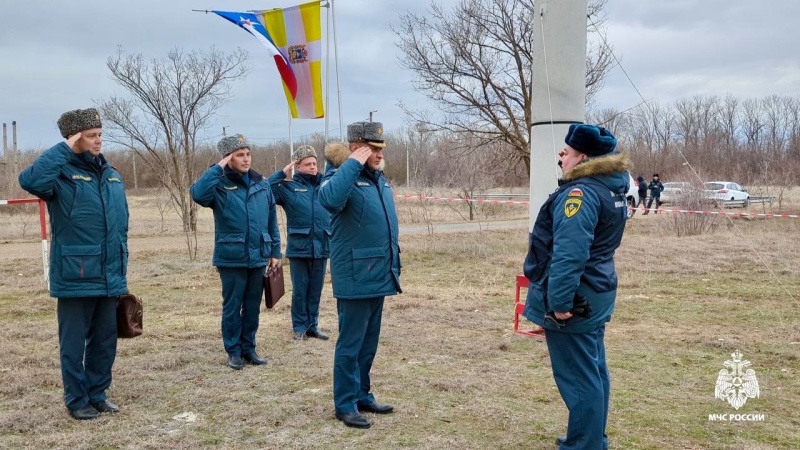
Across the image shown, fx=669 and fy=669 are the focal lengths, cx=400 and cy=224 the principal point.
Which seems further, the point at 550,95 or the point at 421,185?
the point at 421,185

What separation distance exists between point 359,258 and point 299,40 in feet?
19.7

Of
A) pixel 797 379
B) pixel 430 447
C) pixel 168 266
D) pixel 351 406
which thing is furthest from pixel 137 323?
pixel 168 266

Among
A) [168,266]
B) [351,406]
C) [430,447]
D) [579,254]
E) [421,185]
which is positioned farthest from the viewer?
[421,185]

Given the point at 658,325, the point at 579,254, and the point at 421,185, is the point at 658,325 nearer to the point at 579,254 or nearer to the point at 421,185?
the point at 579,254

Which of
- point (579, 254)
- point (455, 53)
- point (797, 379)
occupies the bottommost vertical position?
point (797, 379)

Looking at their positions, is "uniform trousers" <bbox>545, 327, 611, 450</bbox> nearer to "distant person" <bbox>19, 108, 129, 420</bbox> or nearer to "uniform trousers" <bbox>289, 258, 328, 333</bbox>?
"distant person" <bbox>19, 108, 129, 420</bbox>

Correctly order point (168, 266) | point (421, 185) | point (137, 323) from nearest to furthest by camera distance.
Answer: point (137, 323), point (168, 266), point (421, 185)

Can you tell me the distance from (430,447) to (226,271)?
8.00ft

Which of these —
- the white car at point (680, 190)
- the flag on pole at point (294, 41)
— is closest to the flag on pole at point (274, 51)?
the flag on pole at point (294, 41)

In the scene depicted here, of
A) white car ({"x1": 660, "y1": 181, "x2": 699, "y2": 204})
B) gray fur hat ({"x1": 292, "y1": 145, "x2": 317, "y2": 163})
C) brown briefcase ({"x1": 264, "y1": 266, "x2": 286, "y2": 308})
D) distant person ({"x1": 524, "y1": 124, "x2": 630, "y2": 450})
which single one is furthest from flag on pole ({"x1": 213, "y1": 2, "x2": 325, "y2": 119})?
white car ({"x1": 660, "y1": 181, "x2": 699, "y2": 204})

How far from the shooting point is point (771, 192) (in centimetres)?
2591

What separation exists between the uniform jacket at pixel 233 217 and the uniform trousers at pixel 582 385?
2780 millimetres

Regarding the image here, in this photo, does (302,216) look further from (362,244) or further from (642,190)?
(642,190)

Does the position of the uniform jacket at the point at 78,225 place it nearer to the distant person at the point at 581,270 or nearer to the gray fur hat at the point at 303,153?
the gray fur hat at the point at 303,153
